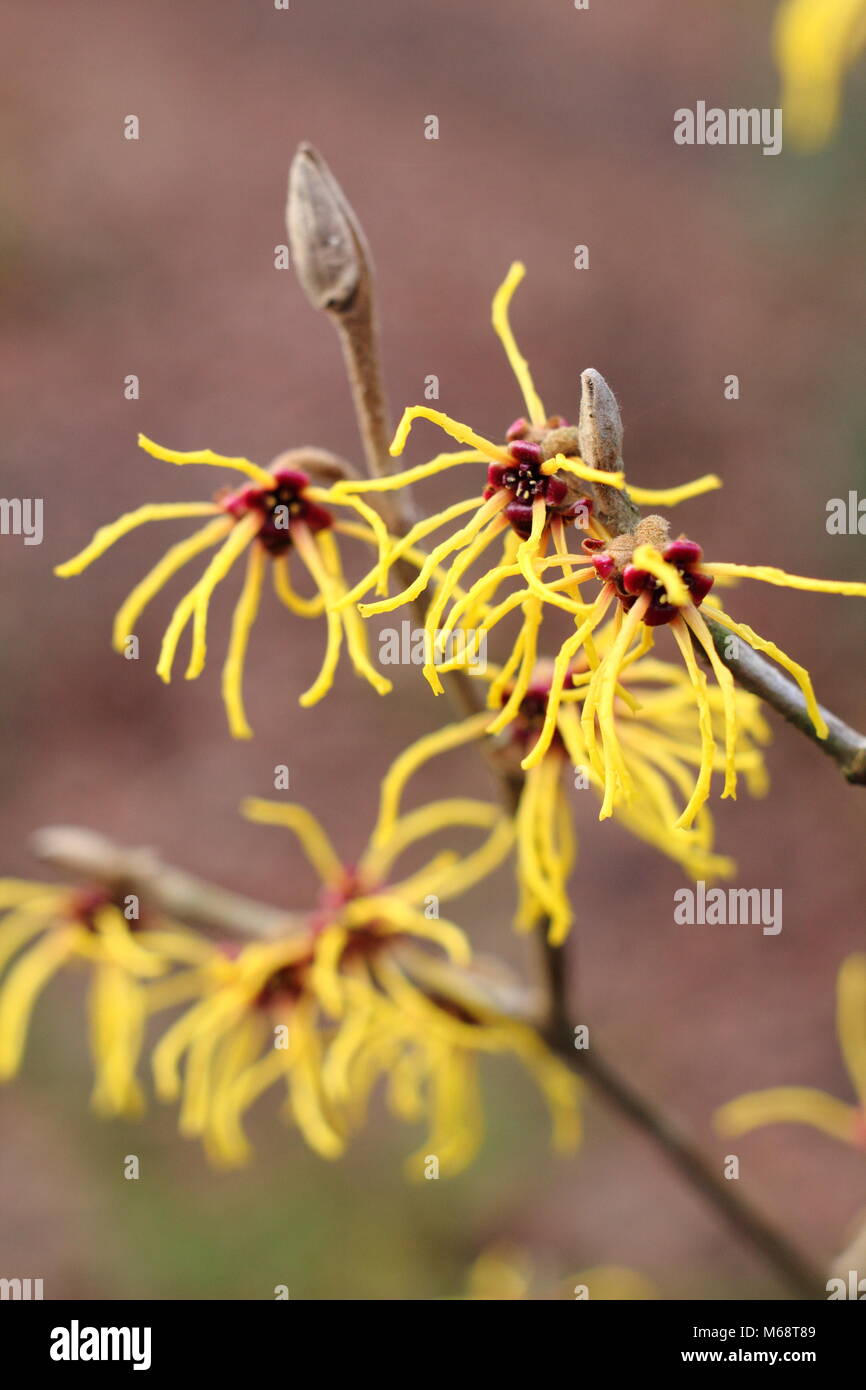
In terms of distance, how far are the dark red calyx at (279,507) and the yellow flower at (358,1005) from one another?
9.2 inches

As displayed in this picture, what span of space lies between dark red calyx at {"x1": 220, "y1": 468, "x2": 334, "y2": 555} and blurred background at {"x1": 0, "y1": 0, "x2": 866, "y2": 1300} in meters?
0.85

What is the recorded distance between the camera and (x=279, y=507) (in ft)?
2.32

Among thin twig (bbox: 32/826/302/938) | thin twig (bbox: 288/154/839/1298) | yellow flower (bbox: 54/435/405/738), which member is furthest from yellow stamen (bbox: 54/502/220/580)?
thin twig (bbox: 32/826/302/938)

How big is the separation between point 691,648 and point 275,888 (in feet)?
7.20

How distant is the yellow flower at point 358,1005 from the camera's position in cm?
88

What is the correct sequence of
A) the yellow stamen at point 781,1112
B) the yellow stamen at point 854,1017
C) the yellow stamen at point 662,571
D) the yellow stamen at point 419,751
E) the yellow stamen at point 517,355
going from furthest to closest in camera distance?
the yellow stamen at point 781,1112 < the yellow stamen at point 854,1017 < the yellow stamen at point 419,751 < the yellow stamen at point 517,355 < the yellow stamen at point 662,571

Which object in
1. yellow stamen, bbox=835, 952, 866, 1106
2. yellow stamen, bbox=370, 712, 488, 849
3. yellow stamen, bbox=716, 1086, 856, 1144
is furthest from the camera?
yellow stamen, bbox=716, 1086, 856, 1144

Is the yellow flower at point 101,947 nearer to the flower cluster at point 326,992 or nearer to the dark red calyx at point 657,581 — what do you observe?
the flower cluster at point 326,992

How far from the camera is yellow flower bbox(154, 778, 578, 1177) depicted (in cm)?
88

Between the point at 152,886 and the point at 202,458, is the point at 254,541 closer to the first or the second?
the point at 202,458

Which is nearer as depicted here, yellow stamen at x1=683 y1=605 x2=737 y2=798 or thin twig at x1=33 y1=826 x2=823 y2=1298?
yellow stamen at x1=683 y1=605 x2=737 y2=798

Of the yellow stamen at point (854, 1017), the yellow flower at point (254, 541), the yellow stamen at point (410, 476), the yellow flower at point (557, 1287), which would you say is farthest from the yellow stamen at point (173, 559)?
the yellow flower at point (557, 1287)

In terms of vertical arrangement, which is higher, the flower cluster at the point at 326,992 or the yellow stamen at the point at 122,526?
the yellow stamen at the point at 122,526

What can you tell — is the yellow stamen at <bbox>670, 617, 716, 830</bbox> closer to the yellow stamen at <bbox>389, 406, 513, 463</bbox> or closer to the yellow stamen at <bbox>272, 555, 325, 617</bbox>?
the yellow stamen at <bbox>389, 406, 513, 463</bbox>
